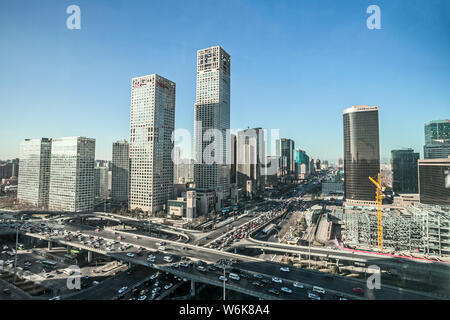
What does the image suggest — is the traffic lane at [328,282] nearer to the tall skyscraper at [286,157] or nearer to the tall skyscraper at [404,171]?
the tall skyscraper at [404,171]

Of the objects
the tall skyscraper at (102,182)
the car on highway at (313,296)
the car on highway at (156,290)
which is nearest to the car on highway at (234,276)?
the car on highway at (313,296)

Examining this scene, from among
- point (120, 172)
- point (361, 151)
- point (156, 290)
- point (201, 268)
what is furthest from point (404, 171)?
point (120, 172)

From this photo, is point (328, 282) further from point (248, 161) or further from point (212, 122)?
point (248, 161)

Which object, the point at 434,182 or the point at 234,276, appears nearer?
the point at 234,276
